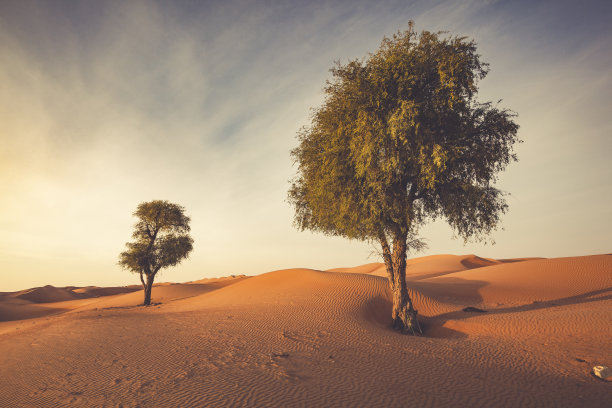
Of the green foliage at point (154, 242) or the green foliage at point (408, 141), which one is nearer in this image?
the green foliage at point (408, 141)

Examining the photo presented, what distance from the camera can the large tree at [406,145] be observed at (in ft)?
38.1

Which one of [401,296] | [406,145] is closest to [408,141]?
[406,145]

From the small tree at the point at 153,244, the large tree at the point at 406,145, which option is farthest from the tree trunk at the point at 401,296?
the small tree at the point at 153,244

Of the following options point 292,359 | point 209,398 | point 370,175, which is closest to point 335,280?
point 370,175

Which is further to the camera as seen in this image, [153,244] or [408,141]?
[153,244]

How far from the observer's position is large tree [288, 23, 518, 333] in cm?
1162

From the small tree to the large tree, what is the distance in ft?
64.0

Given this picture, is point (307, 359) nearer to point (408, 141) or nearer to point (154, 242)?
point (408, 141)

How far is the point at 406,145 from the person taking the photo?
12.0m

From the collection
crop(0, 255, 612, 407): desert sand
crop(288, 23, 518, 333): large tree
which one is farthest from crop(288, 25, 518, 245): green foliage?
crop(0, 255, 612, 407): desert sand

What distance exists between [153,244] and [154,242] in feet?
0.90

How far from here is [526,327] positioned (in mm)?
11266

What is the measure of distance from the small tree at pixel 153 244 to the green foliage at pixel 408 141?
19.7 meters

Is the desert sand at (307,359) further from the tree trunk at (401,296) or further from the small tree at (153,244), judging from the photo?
the small tree at (153,244)
